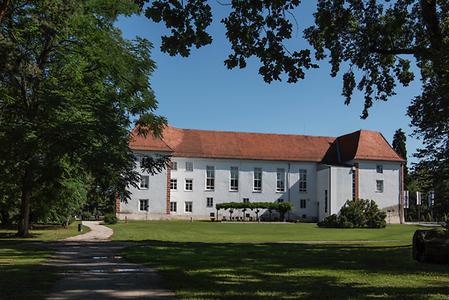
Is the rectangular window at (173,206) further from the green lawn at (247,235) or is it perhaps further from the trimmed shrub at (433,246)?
the trimmed shrub at (433,246)

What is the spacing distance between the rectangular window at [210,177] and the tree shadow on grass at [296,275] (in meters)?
56.1

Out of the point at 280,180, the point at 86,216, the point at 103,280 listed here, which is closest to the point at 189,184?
the point at 280,180

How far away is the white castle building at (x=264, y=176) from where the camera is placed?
70.8 metres

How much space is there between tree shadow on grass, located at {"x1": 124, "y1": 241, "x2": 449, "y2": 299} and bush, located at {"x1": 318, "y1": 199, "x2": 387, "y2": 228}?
38.0 meters

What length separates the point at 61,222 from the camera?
43062 millimetres

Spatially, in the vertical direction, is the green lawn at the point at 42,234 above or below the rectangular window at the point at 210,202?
below

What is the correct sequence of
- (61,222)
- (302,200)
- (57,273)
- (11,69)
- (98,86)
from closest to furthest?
(57,273) → (11,69) → (98,86) → (61,222) → (302,200)

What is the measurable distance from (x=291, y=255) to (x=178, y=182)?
55963 mm

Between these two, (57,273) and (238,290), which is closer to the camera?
(238,290)

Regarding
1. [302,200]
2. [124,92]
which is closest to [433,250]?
[124,92]

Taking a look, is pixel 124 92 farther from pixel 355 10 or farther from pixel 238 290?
pixel 238 290

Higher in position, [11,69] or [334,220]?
[11,69]

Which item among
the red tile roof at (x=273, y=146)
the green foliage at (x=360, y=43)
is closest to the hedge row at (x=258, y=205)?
the red tile roof at (x=273, y=146)

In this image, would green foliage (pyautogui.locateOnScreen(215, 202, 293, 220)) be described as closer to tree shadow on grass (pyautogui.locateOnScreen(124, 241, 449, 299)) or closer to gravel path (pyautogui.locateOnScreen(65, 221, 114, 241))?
gravel path (pyautogui.locateOnScreen(65, 221, 114, 241))
